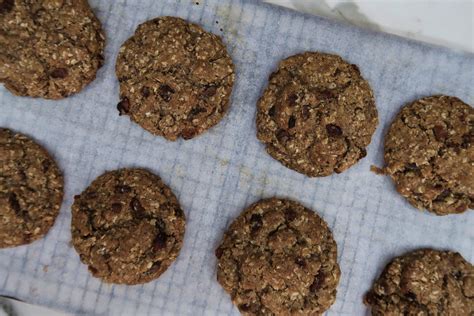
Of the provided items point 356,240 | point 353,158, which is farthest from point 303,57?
point 356,240

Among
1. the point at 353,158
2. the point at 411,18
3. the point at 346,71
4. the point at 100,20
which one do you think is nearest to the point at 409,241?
the point at 353,158

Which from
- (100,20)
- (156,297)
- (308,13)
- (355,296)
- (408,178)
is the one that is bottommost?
(156,297)

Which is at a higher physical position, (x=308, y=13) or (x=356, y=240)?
(x=308, y=13)

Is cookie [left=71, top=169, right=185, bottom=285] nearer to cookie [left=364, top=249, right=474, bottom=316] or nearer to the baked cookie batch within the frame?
the baked cookie batch

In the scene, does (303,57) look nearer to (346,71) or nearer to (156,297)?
(346,71)

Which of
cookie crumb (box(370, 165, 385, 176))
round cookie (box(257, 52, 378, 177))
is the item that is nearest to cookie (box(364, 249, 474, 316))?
cookie crumb (box(370, 165, 385, 176))

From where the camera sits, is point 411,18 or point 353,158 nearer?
point 353,158
